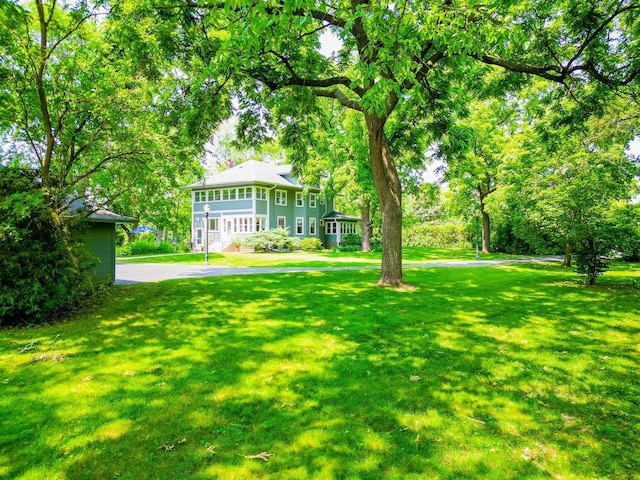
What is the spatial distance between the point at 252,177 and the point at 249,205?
8.09ft

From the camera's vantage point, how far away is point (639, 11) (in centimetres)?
786

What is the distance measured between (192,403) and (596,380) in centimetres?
482

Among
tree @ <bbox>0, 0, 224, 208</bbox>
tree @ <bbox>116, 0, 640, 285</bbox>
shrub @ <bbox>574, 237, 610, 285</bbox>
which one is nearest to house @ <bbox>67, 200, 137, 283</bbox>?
tree @ <bbox>0, 0, 224, 208</bbox>

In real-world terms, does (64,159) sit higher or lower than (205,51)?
lower

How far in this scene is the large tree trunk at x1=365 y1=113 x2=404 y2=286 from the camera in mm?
11156

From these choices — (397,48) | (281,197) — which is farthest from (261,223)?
(397,48)

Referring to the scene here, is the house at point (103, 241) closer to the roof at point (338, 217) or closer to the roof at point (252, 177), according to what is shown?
the roof at point (252, 177)

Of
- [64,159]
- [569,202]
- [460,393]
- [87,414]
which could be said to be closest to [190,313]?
[87,414]

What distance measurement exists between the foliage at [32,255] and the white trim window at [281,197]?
2526 cm

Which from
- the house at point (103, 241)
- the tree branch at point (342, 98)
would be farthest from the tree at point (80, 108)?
the tree branch at point (342, 98)

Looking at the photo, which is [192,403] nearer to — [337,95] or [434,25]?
[434,25]

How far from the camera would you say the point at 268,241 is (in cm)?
2791

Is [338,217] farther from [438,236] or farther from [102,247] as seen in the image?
[102,247]

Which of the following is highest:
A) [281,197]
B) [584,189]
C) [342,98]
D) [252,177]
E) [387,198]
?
[252,177]
